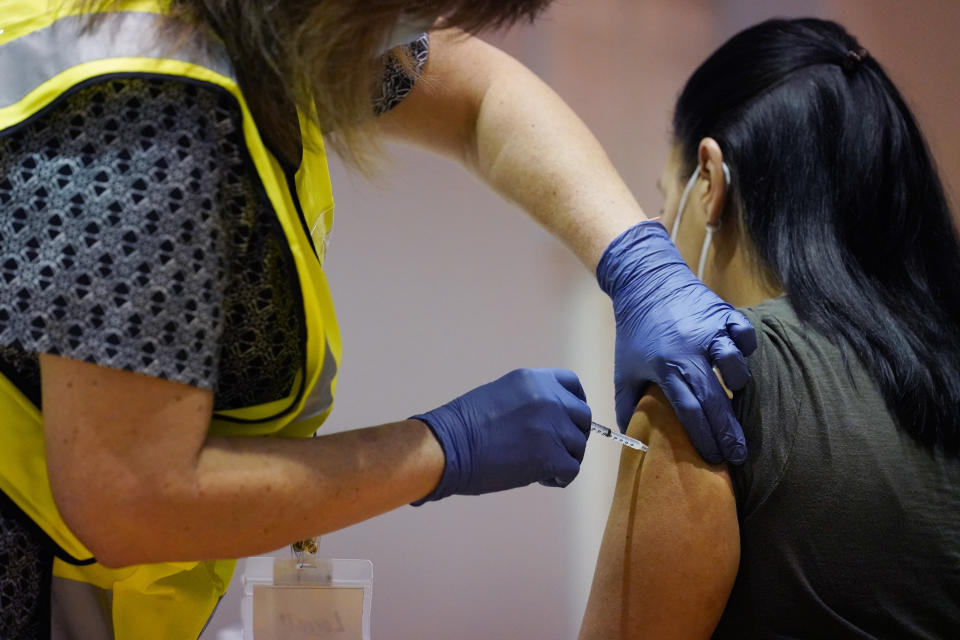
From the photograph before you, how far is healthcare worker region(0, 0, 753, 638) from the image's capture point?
876 mm

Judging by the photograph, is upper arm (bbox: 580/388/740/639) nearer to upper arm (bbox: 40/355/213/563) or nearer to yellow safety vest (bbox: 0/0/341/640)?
yellow safety vest (bbox: 0/0/341/640)

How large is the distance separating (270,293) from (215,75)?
205 mm

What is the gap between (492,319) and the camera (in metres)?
2.71

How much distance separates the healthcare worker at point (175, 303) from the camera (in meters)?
0.88

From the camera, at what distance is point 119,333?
0.87m

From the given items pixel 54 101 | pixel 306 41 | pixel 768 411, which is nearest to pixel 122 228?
pixel 54 101

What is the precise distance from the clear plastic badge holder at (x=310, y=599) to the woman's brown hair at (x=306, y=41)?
617mm

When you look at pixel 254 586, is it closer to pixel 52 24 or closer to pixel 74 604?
pixel 74 604

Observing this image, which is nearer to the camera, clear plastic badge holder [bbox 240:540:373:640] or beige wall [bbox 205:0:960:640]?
clear plastic badge holder [bbox 240:540:373:640]

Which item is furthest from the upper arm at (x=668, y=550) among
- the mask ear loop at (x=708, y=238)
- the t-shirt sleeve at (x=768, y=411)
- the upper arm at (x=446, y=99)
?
the upper arm at (x=446, y=99)

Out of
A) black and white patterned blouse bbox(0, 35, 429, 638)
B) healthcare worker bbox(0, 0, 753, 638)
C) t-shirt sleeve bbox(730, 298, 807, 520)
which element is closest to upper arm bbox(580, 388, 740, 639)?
t-shirt sleeve bbox(730, 298, 807, 520)

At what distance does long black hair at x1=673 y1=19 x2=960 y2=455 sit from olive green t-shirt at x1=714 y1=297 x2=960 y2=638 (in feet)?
0.36

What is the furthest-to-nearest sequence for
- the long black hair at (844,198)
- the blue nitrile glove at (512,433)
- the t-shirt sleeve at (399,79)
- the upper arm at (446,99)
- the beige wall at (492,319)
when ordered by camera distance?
the beige wall at (492,319) < the upper arm at (446,99) < the t-shirt sleeve at (399,79) < the long black hair at (844,198) < the blue nitrile glove at (512,433)

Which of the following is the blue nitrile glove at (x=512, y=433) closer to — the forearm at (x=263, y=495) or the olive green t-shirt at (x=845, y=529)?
the forearm at (x=263, y=495)
